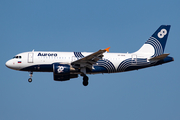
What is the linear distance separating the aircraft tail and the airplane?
4.32ft

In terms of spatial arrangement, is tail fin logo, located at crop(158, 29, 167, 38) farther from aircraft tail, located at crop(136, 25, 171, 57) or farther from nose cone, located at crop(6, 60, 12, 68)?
nose cone, located at crop(6, 60, 12, 68)

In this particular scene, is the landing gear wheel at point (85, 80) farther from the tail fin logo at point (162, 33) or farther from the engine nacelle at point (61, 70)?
the tail fin logo at point (162, 33)

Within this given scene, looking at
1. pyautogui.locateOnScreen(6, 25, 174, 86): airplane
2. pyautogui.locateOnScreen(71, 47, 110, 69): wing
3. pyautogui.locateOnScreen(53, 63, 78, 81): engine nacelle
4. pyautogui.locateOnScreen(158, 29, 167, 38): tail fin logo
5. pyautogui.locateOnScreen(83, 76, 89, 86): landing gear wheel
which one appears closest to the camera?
pyautogui.locateOnScreen(71, 47, 110, 69): wing

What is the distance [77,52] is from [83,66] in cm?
267

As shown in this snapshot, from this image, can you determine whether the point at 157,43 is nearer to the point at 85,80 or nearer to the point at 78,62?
the point at 85,80

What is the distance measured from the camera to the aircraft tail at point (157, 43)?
4750 centimetres

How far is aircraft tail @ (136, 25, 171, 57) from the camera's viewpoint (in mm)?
47500

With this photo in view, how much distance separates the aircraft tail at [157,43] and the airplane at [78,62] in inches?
51.9

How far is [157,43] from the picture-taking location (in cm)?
4803

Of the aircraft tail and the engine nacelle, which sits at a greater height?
the aircraft tail

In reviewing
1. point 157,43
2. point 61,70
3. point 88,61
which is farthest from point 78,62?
point 157,43

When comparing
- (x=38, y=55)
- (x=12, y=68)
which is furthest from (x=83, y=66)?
(x=12, y=68)

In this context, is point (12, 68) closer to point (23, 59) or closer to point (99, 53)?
point (23, 59)

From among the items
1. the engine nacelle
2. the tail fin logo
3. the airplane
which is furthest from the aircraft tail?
the engine nacelle
